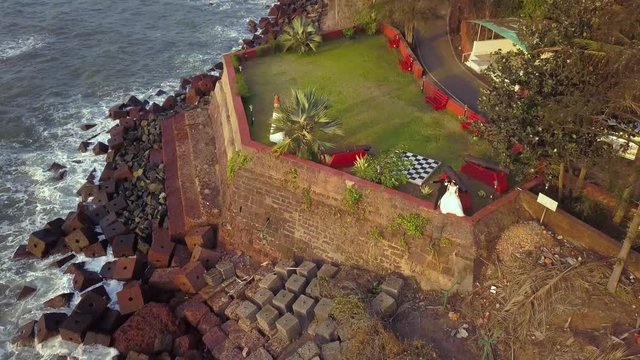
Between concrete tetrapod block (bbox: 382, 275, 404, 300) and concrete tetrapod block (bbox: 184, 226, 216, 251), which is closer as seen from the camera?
concrete tetrapod block (bbox: 382, 275, 404, 300)

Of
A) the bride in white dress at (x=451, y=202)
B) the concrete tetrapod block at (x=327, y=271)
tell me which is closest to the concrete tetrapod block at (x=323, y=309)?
the concrete tetrapod block at (x=327, y=271)

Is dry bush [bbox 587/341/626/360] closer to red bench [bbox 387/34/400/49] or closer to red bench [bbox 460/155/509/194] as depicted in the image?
red bench [bbox 460/155/509/194]

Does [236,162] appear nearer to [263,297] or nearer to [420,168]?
[263,297]

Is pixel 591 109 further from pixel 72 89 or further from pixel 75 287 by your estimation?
pixel 72 89

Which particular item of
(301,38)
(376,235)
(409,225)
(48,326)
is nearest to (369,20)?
(301,38)

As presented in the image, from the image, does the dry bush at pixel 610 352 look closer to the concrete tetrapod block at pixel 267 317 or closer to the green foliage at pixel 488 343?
the green foliage at pixel 488 343

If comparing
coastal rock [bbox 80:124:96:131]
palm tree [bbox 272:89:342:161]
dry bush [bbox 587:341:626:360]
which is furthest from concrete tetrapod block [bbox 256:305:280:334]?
coastal rock [bbox 80:124:96:131]
